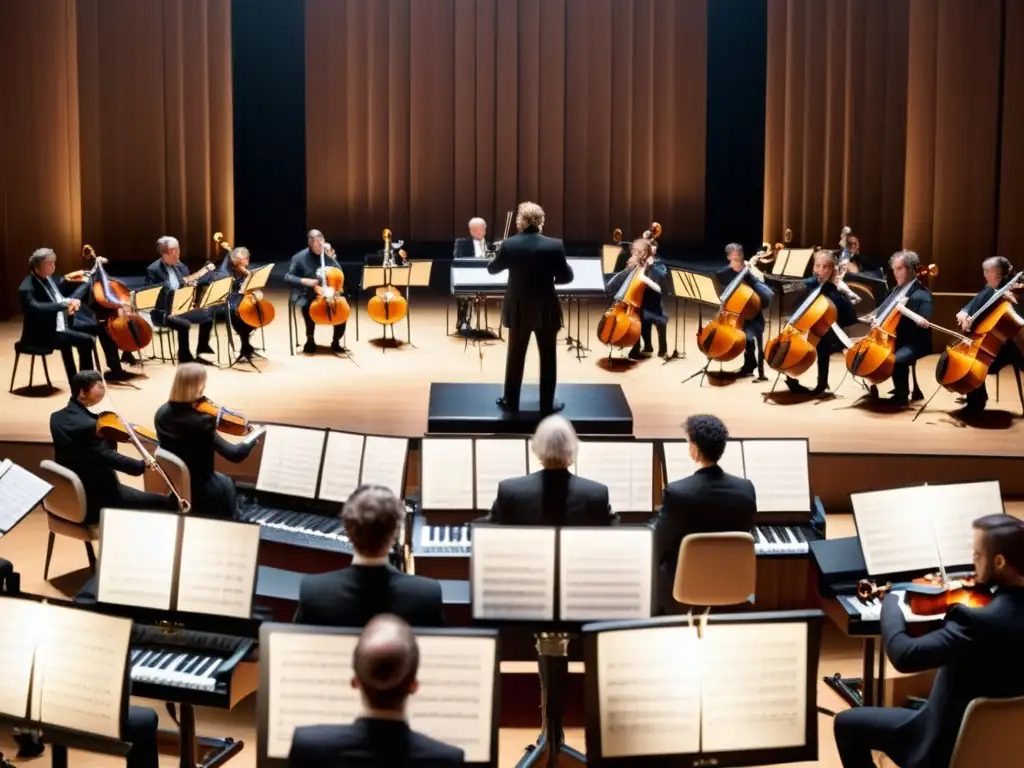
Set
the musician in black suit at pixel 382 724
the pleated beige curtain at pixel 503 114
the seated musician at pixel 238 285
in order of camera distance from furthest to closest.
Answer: the pleated beige curtain at pixel 503 114 → the seated musician at pixel 238 285 → the musician in black suit at pixel 382 724

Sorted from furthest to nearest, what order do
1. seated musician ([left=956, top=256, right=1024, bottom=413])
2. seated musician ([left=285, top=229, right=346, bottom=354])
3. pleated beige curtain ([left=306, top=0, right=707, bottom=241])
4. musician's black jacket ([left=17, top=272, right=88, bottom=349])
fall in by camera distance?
pleated beige curtain ([left=306, top=0, right=707, bottom=241]), seated musician ([left=285, top=229, right=346, bottom=354]), musician's black jacket ([left=17, top=272, right=88, bottom=349]), seated musician ([left=956, top=256, right=1024, bottom=413])

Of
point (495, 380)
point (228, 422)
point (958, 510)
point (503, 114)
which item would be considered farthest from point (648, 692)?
point (503, 114)

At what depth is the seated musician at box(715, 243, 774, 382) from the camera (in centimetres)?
864

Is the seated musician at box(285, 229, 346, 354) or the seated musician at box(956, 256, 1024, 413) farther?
the seated musician at box(285, 229, 346, 354)

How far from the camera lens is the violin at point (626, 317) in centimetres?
918

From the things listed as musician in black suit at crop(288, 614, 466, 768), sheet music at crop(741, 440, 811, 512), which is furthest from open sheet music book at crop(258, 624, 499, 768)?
sheet music at crop(741, 440, 811, 512)

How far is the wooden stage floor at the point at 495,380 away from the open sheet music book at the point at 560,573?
3626 millimetres

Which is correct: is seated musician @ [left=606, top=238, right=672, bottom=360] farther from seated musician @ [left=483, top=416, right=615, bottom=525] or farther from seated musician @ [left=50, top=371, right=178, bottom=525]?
seated musician @ [left=483, top=416, right=615, bottom=525]

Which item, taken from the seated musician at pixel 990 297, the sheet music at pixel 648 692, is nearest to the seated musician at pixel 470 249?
the seated musician at pixel 990 297

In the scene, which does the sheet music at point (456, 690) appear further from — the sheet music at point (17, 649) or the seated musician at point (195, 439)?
the seated musician at point (195, 439)

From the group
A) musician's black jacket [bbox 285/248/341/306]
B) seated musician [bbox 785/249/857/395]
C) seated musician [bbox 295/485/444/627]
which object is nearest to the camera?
seated musician [bbox 295/485/444/627]

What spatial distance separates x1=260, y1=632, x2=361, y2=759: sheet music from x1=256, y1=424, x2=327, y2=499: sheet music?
2.30 meters

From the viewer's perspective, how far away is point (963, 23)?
10375mm

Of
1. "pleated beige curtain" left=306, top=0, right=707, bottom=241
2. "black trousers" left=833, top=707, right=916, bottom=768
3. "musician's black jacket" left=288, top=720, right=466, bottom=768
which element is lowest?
"black trousers" left=833, top=707, right=916, bottom=768
